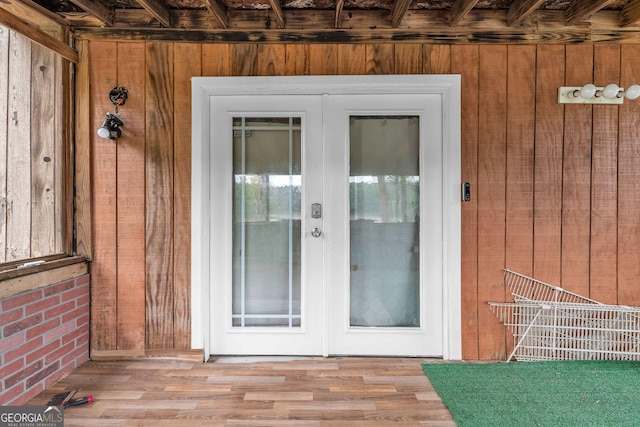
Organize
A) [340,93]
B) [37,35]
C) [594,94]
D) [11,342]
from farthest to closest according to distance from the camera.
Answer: [340,93] → [594,94] → [37,35] → [11,342]

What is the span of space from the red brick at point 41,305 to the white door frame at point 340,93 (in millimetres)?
795

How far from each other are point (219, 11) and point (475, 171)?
6.49 feet

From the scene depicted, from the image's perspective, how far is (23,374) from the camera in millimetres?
1982

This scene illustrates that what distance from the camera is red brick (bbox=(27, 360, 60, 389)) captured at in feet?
6.65

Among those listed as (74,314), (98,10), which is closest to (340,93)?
(98,10)

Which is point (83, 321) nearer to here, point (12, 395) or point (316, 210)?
point (12, 395)

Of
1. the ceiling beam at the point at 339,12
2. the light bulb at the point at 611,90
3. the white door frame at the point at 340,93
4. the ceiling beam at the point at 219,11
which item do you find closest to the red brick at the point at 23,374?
the white door frame at the point at 340,93

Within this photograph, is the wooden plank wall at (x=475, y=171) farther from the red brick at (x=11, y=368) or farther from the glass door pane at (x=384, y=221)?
the red brick at (x=11, y=368)

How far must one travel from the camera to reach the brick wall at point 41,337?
1.90 m

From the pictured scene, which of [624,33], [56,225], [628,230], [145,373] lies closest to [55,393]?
[145,373]

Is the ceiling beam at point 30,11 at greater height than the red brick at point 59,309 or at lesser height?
greater

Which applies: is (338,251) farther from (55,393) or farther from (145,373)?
(55,393)

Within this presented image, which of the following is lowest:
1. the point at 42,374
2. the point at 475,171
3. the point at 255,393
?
the point at 255,393

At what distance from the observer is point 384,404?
77.4 inches
